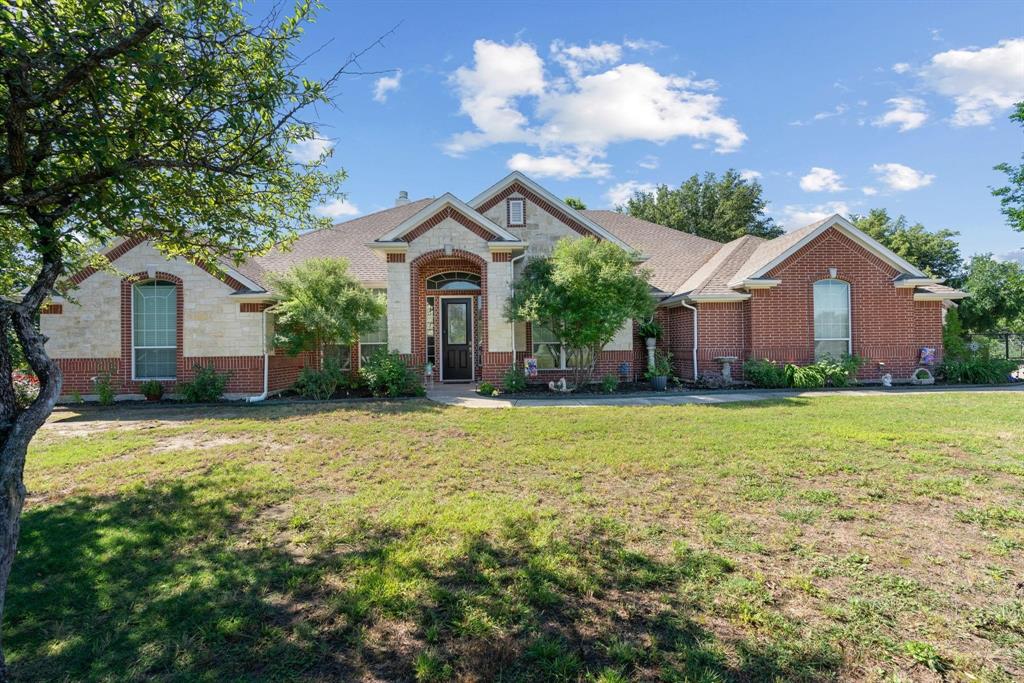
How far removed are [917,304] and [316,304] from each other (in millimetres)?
17587

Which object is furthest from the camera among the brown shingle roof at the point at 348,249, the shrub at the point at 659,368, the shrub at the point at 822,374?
the brown shingle roof at the point at 348,249

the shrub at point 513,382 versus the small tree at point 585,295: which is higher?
the small tree at point 585,295

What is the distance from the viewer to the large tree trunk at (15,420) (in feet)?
8.55

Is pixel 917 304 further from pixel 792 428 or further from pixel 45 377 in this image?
pixel 45 377

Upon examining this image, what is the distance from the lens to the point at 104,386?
1191 centimetres

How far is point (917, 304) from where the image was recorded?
14492mm

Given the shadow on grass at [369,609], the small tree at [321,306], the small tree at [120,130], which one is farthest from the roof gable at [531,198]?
the shadow on grass at [369,609]

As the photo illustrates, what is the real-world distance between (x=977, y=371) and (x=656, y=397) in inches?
407

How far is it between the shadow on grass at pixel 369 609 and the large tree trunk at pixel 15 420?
0.65 metres

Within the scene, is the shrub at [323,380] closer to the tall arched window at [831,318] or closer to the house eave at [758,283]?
the house eave at [758,283]

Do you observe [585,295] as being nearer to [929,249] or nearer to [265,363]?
[265,363]

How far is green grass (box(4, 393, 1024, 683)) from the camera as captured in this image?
8.77 ft

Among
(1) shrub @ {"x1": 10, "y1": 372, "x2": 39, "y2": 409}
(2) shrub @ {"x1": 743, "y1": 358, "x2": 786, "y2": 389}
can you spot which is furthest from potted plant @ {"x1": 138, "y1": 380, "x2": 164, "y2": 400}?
(2) shrub @ {"x1": 743, "y1": 358, "x2": 786, "y2": 389}

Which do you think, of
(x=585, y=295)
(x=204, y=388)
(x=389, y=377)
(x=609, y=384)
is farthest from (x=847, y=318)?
(x=204, y=388)
